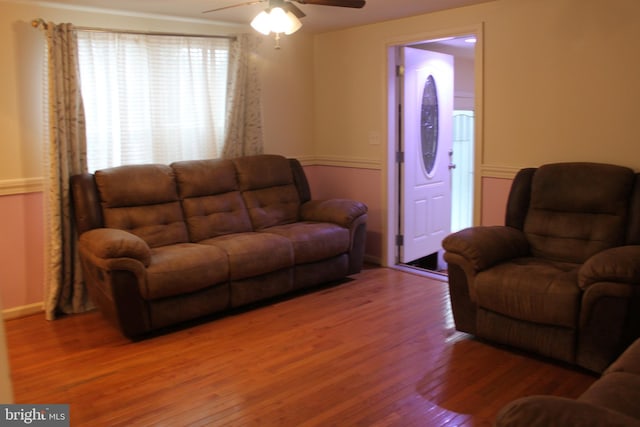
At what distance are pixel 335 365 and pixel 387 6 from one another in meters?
2.73

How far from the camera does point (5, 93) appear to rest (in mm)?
3900

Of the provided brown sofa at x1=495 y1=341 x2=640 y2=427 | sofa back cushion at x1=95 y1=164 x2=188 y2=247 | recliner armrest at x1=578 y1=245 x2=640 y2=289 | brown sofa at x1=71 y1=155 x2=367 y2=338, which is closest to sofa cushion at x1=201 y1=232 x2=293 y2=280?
brown sofa at x1=71 y1=155 x2=367 y2=338

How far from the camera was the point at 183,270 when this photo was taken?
3682 millimetres

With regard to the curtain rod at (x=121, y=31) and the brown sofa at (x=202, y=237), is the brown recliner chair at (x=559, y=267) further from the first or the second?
the curtain rod at (x=121, y=31)

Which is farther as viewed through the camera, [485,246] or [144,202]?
[144,202]

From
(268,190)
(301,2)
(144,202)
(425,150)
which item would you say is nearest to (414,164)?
(425,150)

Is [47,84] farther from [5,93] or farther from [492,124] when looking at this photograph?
[492,124]

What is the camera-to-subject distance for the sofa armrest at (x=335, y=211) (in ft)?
15.3

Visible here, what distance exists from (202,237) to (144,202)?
1.67ft

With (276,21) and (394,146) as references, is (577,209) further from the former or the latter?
(276,21)

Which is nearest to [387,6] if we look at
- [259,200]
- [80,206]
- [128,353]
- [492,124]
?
[492,124]

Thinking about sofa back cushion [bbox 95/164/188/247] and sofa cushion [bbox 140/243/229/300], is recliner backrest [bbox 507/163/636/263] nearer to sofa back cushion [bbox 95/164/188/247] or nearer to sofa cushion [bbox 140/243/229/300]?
sofa cushion [bbox 140/243/229/300]

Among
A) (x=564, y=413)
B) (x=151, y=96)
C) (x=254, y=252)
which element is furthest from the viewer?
(x=151, y=96)

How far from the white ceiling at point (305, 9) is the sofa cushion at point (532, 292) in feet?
6.97
